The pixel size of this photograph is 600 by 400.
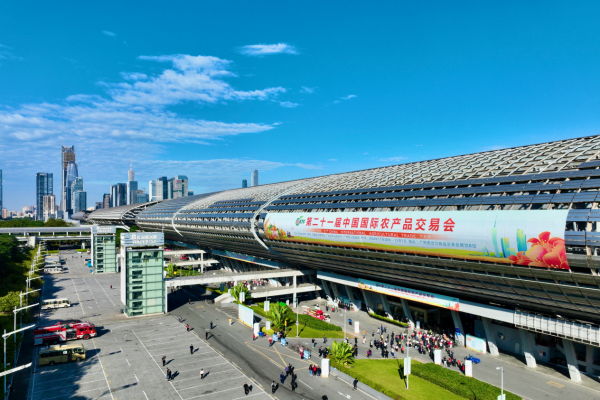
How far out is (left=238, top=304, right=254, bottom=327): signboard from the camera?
70.6 metres

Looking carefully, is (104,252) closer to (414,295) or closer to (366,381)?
(414,295)

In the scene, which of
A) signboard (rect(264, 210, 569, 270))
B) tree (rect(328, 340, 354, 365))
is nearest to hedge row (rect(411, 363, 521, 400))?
tree (rect(328, 340, 354, 365))

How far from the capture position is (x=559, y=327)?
149 feet

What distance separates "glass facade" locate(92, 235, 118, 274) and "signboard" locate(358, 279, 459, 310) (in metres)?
103

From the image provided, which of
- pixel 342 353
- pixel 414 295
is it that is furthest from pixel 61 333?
pixel 414 295

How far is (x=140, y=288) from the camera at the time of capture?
260 ft

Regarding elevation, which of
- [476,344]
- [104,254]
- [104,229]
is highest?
[104,229]

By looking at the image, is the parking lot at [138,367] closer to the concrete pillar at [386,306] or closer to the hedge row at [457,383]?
the hedge row at [457,383]

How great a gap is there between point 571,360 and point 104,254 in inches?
5522

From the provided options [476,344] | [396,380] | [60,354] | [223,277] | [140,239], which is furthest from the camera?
[223,277]

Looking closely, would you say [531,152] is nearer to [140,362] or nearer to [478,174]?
[478,174]

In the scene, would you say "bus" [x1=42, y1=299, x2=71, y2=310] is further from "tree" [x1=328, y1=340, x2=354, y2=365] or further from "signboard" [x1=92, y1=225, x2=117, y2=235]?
"tree" [x1=328, y1=340, x2=354, y2=365]

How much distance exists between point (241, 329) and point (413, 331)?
101 feet

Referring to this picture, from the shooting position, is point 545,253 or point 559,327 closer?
point 545,253
